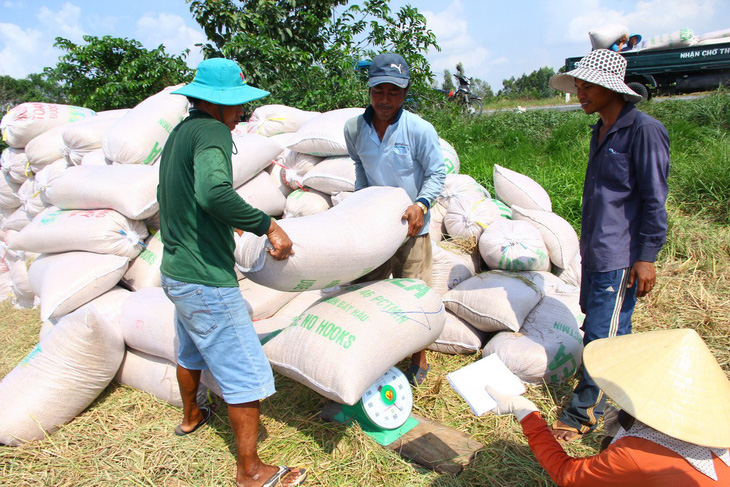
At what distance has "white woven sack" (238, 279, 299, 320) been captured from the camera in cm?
274

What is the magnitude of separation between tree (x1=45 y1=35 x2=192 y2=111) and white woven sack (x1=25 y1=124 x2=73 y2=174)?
2.83m

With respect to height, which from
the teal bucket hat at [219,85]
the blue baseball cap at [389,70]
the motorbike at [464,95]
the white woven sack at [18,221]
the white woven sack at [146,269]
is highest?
the motorbike at [464,95]

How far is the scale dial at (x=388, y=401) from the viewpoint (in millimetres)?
2020

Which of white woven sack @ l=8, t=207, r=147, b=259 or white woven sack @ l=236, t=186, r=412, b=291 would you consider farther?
white woven sack @ l=8, t=207, r=147, b=259

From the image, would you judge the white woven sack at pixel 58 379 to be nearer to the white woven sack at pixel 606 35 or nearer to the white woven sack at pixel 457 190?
the white woven sack at pixel 457 190

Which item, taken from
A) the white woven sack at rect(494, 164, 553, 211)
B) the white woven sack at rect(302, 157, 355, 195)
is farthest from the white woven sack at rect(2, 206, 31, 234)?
the white woven sack at rect(494, 164, 553, 211)

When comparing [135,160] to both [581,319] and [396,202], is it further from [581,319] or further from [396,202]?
[581,319]

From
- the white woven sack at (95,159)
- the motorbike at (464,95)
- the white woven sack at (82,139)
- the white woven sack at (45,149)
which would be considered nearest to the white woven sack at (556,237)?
the white woven sack at (95,159)

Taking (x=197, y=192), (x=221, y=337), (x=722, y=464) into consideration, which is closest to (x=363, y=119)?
(x=197, y=192)

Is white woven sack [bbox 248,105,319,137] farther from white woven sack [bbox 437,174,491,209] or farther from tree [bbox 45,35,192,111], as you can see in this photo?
tree [bbox 45,35,192,111]

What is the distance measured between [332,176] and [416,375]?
1648 millimetres

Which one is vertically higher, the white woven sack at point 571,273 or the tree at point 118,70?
the tree at point 118,70

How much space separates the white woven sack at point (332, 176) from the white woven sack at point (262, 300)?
978mm

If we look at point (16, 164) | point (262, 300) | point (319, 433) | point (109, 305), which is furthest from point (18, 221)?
point (319, 433)
